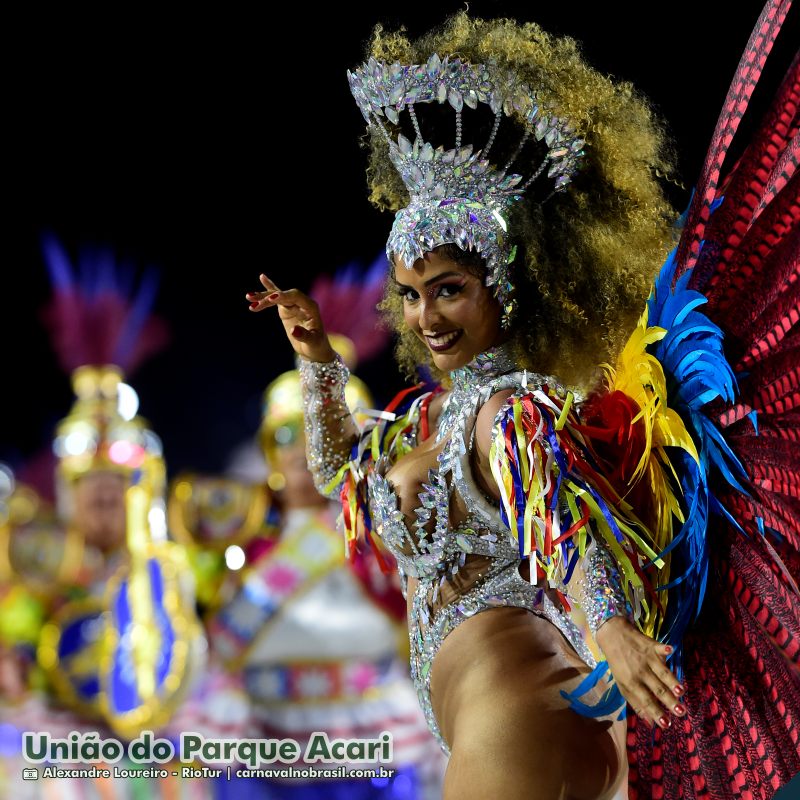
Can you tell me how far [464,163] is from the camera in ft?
5.58

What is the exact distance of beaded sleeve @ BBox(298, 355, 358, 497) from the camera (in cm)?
202

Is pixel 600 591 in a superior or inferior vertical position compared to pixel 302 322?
inferior

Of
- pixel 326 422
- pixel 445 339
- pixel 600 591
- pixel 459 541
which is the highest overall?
pixel 326 422

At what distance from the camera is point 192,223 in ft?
13.5

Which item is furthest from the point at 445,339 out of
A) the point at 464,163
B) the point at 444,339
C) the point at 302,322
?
the point at 302,322

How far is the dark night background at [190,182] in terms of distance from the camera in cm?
377

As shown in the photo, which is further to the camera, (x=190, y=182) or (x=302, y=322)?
(x=190, y=182)

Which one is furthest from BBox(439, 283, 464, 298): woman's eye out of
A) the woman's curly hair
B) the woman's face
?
the woman's curly hair

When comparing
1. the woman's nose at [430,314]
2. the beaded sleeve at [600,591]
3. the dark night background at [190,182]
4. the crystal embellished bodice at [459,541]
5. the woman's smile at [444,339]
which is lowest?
the beaded sleeve at [600,591]

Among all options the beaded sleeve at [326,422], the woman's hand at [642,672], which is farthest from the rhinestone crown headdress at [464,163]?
the woman's hand at [642,672]

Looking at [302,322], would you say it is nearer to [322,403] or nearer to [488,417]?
[322,403]

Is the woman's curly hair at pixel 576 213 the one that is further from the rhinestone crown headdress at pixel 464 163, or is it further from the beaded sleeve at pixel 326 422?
the beaded sleeve at pixel 326 422

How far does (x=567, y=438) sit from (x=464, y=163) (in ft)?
1.49

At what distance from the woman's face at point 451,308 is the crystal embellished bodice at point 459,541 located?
0.03 metres
